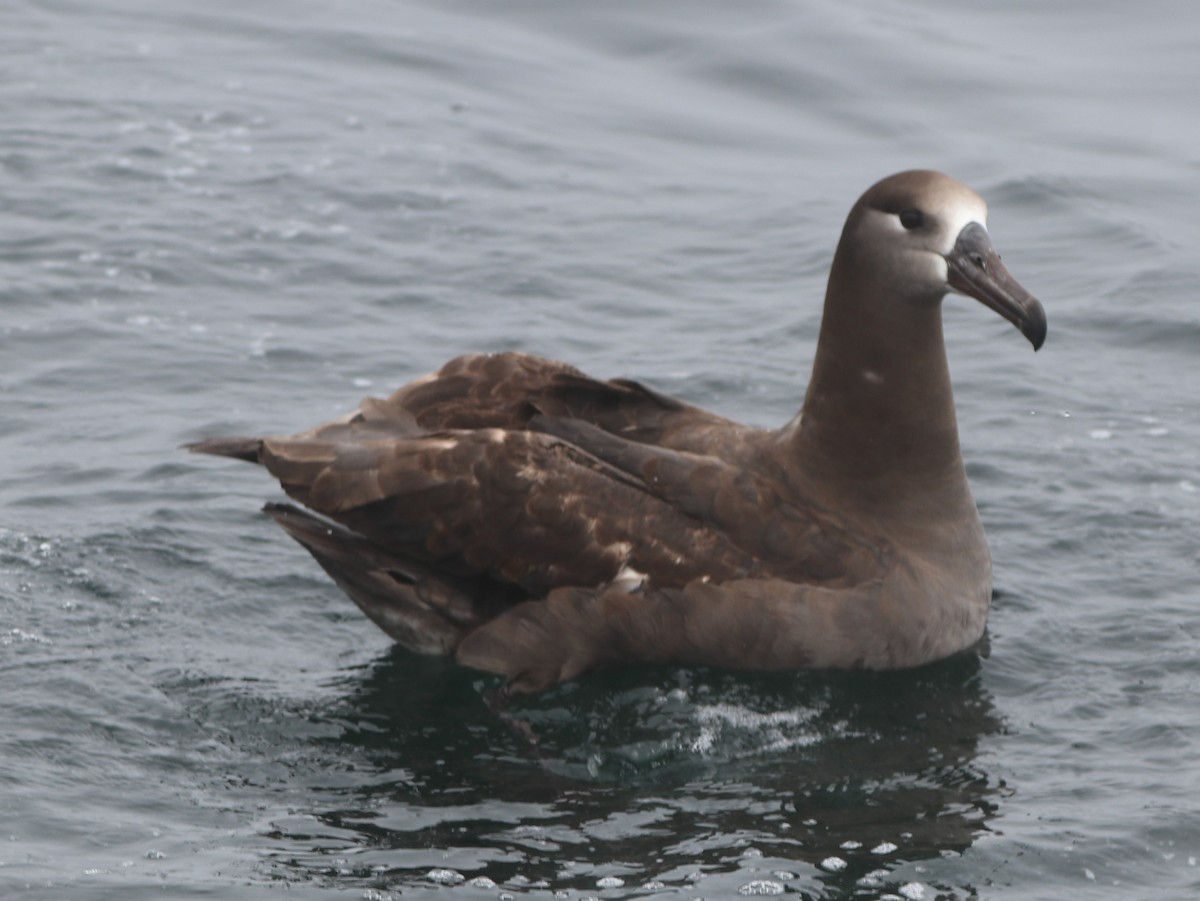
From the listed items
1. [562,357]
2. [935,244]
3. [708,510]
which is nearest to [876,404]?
[935,244]

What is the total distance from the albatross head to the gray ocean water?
153 cm

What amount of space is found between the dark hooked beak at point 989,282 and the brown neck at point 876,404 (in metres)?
0.26

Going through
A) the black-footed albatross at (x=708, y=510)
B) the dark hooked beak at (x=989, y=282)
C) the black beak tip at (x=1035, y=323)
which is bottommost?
the black-footed albatross at (x=708, y=510)

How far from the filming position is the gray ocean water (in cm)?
686

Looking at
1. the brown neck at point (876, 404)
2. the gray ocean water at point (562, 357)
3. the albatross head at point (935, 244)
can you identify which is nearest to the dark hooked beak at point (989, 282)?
the albatross head at point (935, 244)

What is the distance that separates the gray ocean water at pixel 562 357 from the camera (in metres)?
6.86

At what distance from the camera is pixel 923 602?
318 inches

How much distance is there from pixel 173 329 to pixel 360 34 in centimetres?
685

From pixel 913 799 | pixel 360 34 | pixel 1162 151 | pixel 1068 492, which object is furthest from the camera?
pixel 360 34

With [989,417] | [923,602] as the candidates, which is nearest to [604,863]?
[923,602]

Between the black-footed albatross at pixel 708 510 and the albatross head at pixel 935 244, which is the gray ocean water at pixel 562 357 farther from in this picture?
the albatross head at pixel 935 244

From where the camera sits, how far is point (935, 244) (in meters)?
8.00

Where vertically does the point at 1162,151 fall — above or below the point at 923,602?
above

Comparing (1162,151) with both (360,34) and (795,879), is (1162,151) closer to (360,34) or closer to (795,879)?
(360,34)
